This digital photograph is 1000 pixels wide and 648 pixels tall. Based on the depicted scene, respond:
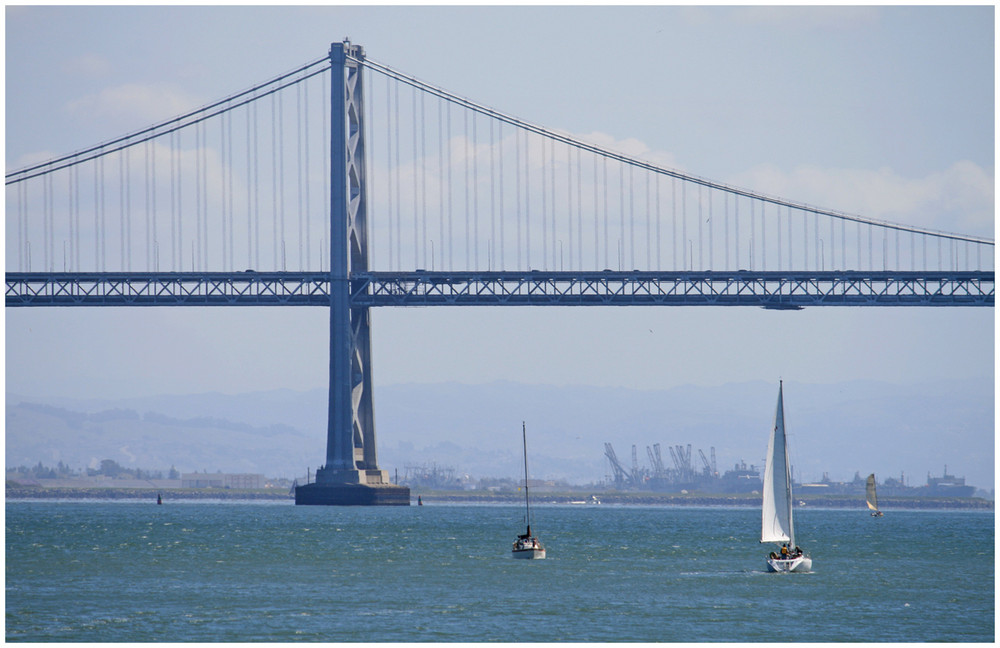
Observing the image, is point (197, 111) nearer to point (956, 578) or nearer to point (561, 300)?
point (561, 300)

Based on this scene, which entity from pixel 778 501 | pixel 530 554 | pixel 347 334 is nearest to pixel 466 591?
pixel 778 501

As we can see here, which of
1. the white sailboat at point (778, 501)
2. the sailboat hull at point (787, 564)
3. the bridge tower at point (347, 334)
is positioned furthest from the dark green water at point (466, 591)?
the bridge tower at point (347, 334)

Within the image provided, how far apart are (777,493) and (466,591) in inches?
483

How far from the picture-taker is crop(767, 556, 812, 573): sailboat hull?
56938 millimetres

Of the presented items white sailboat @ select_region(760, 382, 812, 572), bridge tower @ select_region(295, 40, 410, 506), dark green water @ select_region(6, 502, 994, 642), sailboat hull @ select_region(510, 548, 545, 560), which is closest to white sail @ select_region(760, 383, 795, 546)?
white sailboat @ select_region(760, 382, 812, 572)

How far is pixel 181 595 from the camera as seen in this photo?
1866 inches

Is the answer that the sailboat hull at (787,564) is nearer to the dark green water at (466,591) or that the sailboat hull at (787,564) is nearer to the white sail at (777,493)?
the dark green water at (466,591)

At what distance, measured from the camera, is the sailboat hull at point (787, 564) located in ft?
187

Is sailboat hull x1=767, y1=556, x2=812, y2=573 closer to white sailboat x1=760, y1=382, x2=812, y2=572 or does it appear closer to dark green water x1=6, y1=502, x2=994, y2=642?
white sailboat x1=760, y1=382, x2=812, y2=572

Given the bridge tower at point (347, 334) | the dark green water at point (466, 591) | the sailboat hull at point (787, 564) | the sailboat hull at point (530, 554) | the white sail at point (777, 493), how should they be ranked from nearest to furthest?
the dark green water at point (466, 591) → the white sail at point (777, 493) → the sailboat hull at point (787, 564) → the sailboat hull at point (530, 554) → the bridge tower at point (347, 334)

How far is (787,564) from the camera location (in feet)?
187

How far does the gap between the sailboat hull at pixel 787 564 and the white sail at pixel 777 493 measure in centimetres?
73

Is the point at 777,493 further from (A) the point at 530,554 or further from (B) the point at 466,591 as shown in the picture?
(B) the point at 466,591

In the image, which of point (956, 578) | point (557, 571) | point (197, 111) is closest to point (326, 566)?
point (557, 571)
